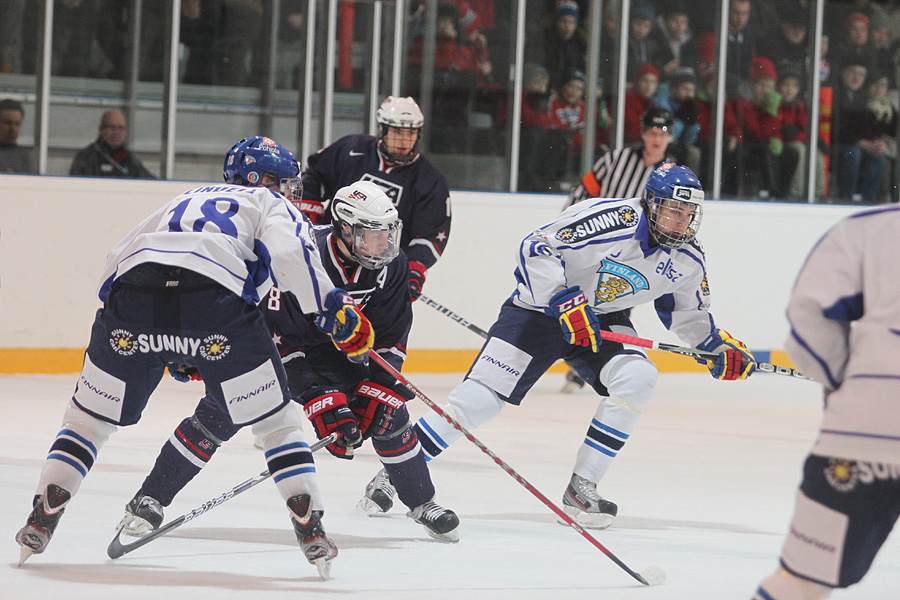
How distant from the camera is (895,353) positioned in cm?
204

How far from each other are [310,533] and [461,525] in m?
0.86

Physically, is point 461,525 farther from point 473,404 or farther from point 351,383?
point 351,383

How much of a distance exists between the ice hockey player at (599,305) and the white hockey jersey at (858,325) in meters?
1.79

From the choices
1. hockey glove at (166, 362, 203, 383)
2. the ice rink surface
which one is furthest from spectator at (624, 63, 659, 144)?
hockey glove at (166, 362, 203, 383)

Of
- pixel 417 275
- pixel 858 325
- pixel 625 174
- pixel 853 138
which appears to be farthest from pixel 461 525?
pixel 853 138

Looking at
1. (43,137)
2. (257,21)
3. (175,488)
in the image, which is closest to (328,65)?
(257,21)

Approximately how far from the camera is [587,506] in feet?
12.9

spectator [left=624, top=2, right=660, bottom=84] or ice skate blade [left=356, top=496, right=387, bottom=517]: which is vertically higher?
spectator [left=624, top=2, right=660, bottom=84]

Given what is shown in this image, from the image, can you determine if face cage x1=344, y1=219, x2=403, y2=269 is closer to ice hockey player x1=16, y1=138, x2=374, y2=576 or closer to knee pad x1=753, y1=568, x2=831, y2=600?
ice hockey player x1=16, y1=138, x2=374, y2=576

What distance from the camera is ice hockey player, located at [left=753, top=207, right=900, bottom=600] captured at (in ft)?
6.69

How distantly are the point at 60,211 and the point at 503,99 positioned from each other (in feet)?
8.82

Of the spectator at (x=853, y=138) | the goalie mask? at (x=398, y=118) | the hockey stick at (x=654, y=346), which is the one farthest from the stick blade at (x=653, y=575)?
the spectator at (x=853, y=138)

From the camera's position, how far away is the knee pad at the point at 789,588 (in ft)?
6.75

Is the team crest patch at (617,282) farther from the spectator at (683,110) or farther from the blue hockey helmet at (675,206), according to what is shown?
the spectator at (683,110)
